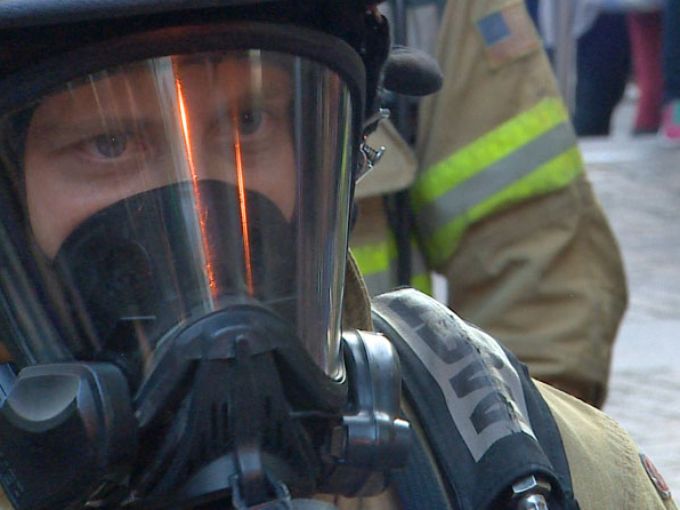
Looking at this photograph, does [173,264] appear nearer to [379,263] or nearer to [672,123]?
[379,263]

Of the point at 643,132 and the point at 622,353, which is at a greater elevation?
the point at 622,353

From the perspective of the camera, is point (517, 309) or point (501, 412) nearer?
point (501, 412)

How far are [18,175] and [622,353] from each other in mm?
3222

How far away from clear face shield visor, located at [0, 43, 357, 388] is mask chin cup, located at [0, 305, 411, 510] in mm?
39

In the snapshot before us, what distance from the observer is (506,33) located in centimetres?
306

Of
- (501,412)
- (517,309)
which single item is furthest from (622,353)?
(501,412)

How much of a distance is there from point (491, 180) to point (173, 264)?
1641 mm

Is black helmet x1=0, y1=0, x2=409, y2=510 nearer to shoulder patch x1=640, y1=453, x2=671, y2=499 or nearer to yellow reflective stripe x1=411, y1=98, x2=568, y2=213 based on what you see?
shoulder patch x1=640, y1=453, x2=671, y2=499

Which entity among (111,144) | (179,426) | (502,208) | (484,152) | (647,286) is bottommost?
(647,286)

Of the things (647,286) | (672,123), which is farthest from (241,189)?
(672,123)

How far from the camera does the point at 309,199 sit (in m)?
1.63

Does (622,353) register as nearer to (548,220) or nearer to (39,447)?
(548,220)

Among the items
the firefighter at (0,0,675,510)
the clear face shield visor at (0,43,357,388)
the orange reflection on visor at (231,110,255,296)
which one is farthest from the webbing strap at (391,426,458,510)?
the orange reflection on visor at (231,110,255,296)

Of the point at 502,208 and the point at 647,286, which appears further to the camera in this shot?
the point at 647,286
